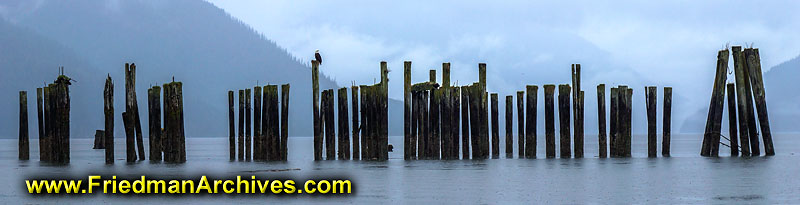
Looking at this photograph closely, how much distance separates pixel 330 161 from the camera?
37469mm

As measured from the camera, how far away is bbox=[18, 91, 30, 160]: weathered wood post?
42344mm

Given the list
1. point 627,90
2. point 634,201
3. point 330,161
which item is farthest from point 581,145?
point 634,201

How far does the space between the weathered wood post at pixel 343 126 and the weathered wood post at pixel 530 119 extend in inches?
229

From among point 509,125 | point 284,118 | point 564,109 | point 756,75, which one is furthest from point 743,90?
point 284,118

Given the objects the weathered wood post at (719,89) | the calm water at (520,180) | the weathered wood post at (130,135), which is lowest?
the calm water at (520,180)

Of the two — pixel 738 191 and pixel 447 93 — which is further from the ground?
pixel 447 93

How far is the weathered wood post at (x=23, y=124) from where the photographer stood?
1667 inches

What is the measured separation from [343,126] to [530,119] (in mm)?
6027

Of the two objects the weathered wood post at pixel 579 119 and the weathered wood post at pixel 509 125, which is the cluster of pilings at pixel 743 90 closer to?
the weathered wood post at pixel 579 119

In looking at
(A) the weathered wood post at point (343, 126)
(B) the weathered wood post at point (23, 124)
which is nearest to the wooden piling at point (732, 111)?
(A) the weathered wood post at point (343, 126)

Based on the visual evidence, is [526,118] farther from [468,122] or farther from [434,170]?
[434,170]

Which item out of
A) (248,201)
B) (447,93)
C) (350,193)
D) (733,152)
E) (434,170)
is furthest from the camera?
(733,152)

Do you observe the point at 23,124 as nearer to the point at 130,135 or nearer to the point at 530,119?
the point at 130,135

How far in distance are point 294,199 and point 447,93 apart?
12.8m
